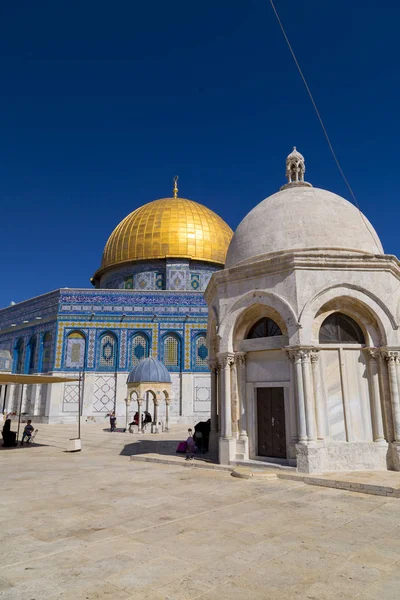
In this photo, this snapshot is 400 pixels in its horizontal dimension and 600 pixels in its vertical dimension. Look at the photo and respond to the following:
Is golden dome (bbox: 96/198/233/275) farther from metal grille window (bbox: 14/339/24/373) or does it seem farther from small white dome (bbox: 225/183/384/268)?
small white dome (bbox: 225/183/384/268)

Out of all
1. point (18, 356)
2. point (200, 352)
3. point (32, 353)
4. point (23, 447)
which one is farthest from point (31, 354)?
point (23, 447)

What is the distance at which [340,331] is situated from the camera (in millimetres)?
9500

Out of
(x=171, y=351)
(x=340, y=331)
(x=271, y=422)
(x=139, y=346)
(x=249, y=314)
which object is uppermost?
(x=139, y=346)

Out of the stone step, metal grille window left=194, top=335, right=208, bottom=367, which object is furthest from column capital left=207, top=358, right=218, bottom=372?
metal grille window left=194, top=335, right=208, bottom=367

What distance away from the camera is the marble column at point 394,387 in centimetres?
876

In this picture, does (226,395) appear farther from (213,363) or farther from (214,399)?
(214,399)

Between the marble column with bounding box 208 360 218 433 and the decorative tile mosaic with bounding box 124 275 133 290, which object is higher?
the decorative tile mosaic with bounding box 124 275 133 290

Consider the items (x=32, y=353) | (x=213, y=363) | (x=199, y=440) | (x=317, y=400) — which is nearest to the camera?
(x=317, y=400)

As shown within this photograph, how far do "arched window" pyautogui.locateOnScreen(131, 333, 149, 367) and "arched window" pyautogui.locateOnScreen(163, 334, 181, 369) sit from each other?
46.8 inches

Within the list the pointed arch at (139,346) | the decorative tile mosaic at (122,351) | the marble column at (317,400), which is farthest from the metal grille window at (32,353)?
the marble column at (317,400)

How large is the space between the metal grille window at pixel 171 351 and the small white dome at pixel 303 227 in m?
16.3

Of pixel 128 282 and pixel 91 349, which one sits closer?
pixel 91 349

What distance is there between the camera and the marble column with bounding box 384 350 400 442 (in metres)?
8.76

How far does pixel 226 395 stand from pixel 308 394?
2.03 meters
